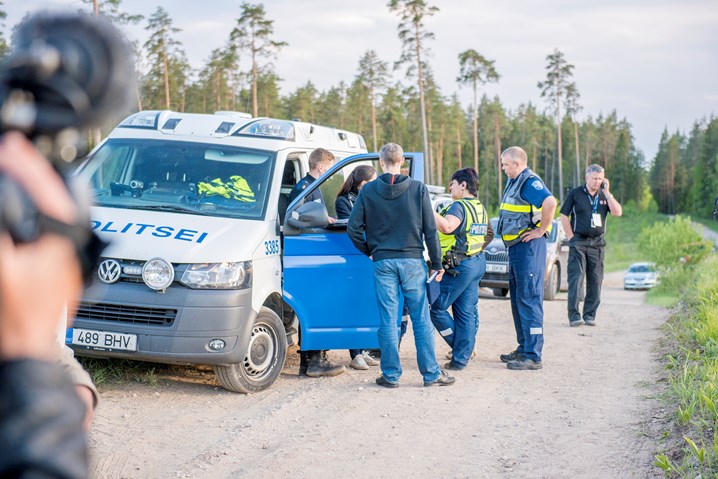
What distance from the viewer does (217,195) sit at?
6816mm

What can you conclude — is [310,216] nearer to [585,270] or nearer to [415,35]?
[585,270]

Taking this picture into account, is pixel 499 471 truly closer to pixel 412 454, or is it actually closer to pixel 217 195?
pixel 412 454

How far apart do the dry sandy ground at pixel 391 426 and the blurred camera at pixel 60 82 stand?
3.74m

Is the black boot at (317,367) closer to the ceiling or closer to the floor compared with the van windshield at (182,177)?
closer to the floor

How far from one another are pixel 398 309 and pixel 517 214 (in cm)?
181

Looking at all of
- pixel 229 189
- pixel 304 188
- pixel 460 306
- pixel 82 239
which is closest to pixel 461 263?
pixel 460 306

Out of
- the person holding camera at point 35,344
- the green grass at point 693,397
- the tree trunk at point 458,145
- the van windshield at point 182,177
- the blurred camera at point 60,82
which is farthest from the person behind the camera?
the tree trunk at point 458,145

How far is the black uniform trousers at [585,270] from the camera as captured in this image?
35.8ft

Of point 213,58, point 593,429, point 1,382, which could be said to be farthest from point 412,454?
point 213,58

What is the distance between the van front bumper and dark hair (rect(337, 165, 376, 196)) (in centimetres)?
191

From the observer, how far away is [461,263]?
779 cm

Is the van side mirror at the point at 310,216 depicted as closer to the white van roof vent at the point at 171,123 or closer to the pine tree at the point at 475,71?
the white van roof vent at the point at 171,123

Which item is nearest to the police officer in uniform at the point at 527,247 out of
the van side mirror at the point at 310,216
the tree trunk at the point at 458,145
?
the van side mirror at the point at 310,216

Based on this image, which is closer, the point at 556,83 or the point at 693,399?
the point at 693,399
